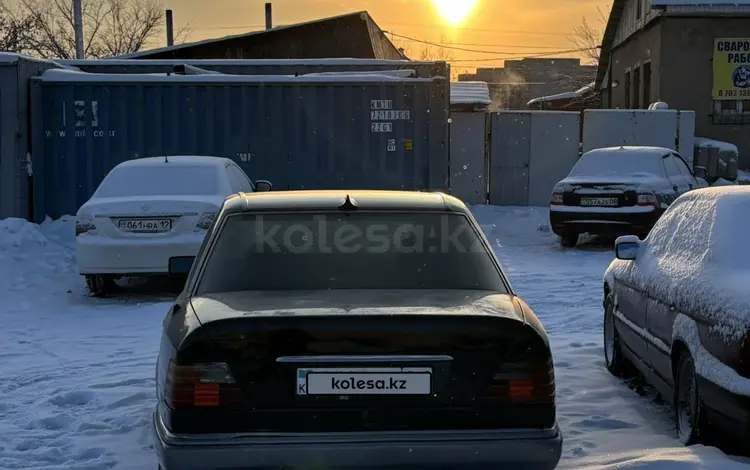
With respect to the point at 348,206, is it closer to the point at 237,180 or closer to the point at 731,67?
the point at 237,180

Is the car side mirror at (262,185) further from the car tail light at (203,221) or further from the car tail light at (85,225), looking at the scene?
the car tail light at (85,225)

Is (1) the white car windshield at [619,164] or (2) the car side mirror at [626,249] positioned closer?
(2) the car side mirror at [626,249]

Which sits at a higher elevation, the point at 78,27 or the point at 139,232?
the point at 78,27

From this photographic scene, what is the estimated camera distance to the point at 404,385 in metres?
3.52

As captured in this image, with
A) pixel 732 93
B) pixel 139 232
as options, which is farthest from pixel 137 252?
pixel 732 93

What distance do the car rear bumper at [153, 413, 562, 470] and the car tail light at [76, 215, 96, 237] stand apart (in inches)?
281

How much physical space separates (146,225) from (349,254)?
246 inches

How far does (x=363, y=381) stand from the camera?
351cm

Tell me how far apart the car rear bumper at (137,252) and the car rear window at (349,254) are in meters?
5.81

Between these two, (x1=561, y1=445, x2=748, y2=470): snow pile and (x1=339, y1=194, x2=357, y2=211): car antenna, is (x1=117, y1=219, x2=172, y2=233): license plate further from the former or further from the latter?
(x1=561, y1=445, x2=748, y2=470): snow pile

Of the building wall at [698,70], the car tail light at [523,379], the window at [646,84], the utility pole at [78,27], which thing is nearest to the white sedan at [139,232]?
the car tail light at [523,379]

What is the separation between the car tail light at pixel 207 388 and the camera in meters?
3.54

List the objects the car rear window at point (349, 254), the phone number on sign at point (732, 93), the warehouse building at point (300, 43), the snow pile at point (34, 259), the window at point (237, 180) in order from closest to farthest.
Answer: the car rear window at point (349, 254)
the snow pile at point (34, 259)
the window at point (237, 180)
the phone number on sign at point (732, 93)
the warehouse building at point (300, 43)

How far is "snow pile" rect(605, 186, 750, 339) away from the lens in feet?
14.7
